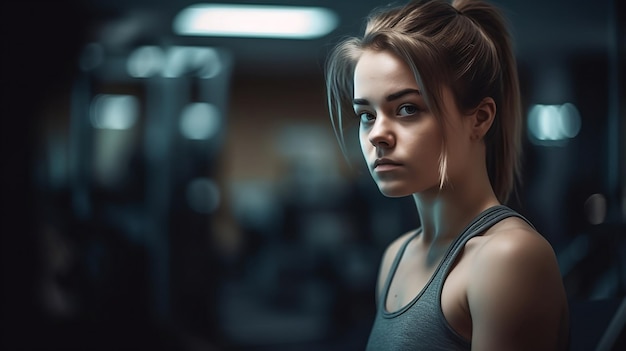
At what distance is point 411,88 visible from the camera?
0.88 m

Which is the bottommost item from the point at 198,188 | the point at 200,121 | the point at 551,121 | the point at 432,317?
the point at 198,188

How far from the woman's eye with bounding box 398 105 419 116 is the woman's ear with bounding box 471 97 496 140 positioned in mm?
93

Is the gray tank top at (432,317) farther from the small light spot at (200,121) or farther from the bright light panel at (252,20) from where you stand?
the small light spot at (200,121)

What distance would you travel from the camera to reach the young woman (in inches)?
30.7

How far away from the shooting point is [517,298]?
0.76 meters

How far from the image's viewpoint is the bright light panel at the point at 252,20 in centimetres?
306

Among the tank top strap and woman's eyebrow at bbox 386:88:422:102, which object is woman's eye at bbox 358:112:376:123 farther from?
the tank top strap

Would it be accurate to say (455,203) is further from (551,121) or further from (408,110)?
(551,121)

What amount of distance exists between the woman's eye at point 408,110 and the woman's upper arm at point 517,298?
22 cm

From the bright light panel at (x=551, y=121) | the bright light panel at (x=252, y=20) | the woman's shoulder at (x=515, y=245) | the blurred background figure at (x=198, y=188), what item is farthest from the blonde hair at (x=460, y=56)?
the bright light panel at (x=551, y=121)

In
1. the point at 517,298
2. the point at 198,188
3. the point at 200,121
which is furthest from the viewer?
the point at 200,121

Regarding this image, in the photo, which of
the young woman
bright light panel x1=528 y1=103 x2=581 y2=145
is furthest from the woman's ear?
bright light panel x1=528 y1=103 x2=581 y2=145

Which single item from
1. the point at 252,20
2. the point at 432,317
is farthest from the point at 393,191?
the point at 252,20

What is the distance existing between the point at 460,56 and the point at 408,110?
0.11 metres
